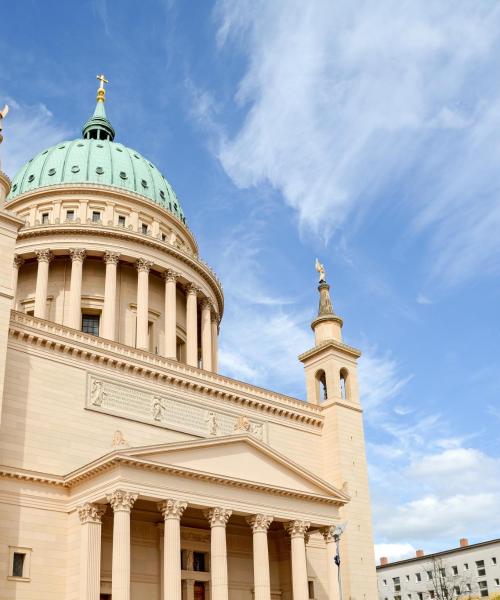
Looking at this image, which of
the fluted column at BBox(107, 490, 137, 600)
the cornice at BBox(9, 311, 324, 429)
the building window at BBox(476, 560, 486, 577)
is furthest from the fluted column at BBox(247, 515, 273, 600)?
the building window at BBox(476, 560, 486, 577)

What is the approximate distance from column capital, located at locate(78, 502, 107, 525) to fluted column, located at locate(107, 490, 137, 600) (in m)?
1.25

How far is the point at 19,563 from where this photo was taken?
29.2 metres

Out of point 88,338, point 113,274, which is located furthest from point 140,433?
point 113,274

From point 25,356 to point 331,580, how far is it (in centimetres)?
1790

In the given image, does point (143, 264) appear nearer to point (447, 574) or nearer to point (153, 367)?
point (153, 367)

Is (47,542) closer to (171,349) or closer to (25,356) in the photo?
(25,356)

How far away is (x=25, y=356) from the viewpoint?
33344 millimetres

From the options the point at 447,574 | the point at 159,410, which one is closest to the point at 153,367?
the point at 159,410

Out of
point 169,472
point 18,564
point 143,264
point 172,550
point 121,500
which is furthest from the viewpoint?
point 143,264

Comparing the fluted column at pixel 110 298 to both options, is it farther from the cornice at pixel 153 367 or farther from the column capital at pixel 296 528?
the column capital at pixel 296 528

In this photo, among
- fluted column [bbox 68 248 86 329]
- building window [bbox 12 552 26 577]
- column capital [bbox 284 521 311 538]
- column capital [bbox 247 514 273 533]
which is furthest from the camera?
fluted column [bbox 68 248 86 329]

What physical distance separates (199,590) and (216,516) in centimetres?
525

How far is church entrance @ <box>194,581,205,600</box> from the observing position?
34.6 m

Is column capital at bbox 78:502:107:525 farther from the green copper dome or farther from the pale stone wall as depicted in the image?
the green copper dome
